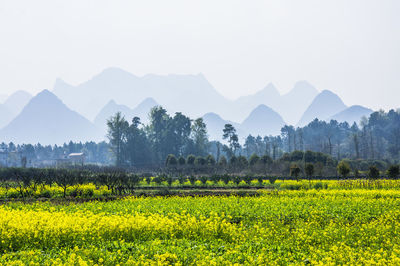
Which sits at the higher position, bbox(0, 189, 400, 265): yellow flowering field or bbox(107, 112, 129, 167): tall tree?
bbox(107, 112, 129, 167): tall tree

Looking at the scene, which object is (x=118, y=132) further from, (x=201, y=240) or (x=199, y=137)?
(x=201, y=240)

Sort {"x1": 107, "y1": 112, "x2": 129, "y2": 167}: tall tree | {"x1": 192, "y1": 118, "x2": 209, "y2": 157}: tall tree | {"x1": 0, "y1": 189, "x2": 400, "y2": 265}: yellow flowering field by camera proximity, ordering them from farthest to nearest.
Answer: {"x1": 192, "y1": 118, "x2": 209, "y2": 157}: tall tree
{"x1": 107, "y1": 112, "x2": 129, "y2": 167}: tall tree
{"x1": 0, "y1": 189, "x2": 400, "y2": 265}: yellow flowering field

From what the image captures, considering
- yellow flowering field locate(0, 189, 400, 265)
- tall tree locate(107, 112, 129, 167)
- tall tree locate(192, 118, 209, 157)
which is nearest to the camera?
yellow flowering field locate(0, 189, 400, 265)

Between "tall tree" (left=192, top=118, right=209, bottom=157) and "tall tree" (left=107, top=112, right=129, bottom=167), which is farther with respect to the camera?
"tall tree" (left=192, top=118, right=209, bottom=157)

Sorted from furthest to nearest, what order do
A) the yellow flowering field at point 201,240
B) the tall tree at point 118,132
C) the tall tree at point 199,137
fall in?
the tall tree at point 199,137 < the tall tree at point 118,132 < the yellow flowering field at point 201,240

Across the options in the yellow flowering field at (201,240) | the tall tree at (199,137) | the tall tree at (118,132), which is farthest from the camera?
the tall tree at (199,137)

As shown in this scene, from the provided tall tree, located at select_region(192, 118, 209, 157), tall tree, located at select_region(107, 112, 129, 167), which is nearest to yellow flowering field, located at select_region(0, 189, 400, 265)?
tall tree, located at select_region(107, 112, 129, 167)

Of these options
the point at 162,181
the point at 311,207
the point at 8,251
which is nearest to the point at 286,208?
the point at 311,207

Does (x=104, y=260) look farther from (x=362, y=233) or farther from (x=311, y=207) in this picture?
(x=311, y=207)

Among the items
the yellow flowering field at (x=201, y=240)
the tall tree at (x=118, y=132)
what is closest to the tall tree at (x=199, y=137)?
the tall tree at (x=118, y=132)

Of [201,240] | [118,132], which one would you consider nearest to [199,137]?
[118,132]

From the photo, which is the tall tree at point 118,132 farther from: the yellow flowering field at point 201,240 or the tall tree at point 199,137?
the yellow flowering field at point 201,240

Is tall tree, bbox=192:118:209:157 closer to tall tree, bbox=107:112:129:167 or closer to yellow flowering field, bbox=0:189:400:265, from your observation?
tall tree, bbox=107:112:129:167

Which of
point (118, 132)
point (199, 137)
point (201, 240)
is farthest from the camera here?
point (199, 137)
